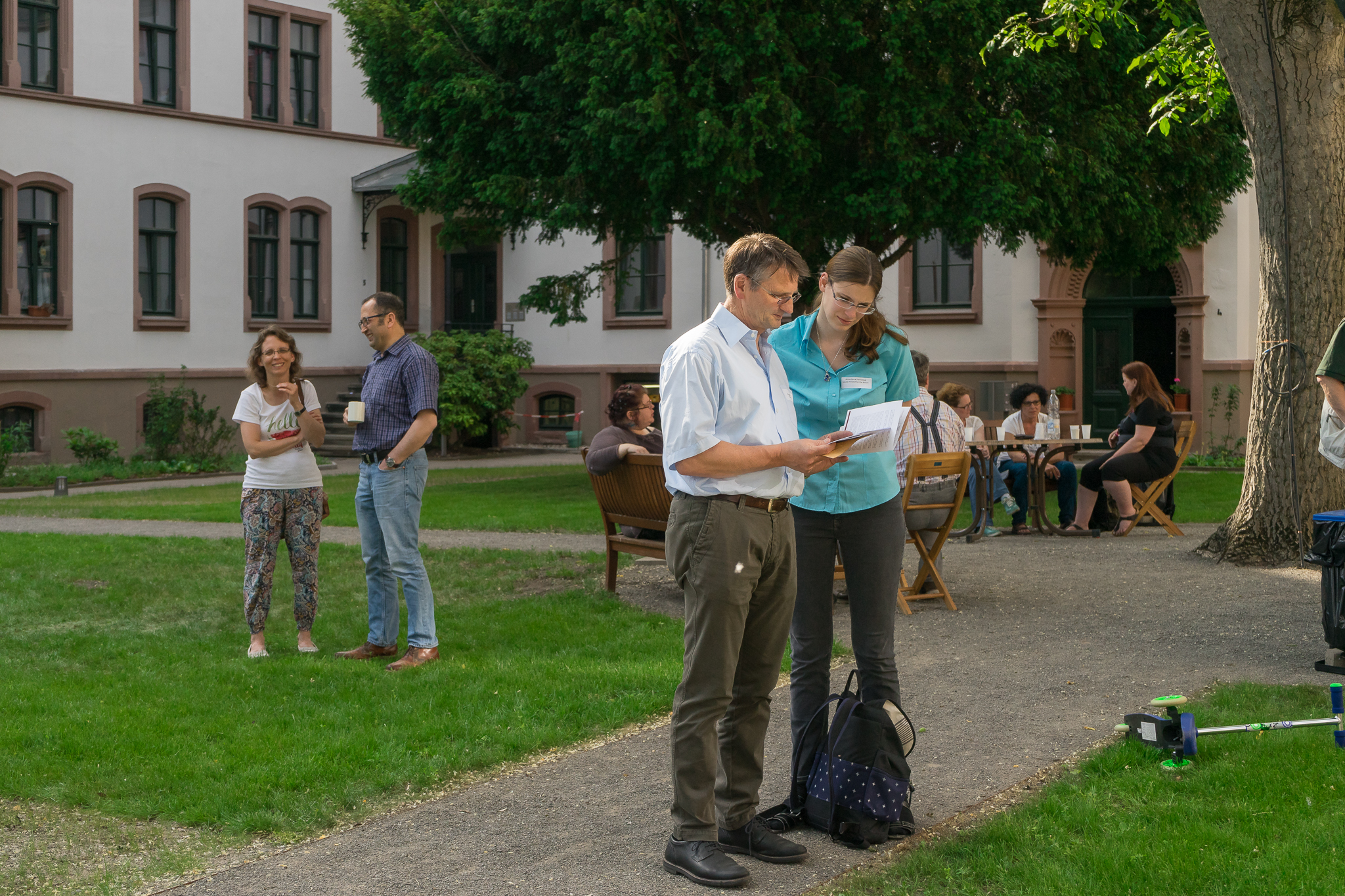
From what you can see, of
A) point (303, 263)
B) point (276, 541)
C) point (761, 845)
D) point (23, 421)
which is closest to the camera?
point (761, 845)

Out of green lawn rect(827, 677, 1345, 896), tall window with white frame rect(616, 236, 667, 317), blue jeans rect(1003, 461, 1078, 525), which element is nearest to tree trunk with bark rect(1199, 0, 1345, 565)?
blue jeans rect(1003, 461, 1078, 525)

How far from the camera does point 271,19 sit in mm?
26734

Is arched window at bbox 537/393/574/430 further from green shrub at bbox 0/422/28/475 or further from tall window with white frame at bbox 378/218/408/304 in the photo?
green shrub at bbox 0/422/28/475

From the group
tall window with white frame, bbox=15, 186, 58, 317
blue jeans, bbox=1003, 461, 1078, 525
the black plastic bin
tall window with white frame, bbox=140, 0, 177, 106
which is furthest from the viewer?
tall window with white frame, bbox=140, 0, 177, 106

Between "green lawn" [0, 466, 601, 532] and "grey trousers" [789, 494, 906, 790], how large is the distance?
28.9 ft

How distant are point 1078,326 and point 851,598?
2105 cm

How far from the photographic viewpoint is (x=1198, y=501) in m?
15.6

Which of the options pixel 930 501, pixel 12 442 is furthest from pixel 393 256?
pixel 930 501

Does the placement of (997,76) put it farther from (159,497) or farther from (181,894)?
(181,894)

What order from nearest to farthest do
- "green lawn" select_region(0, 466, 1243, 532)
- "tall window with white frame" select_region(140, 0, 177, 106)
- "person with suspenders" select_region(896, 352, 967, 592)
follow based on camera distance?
"person with suspenders" select_region(896, 352, 967, 592), "green lawn" select_region(0, 466, 1243, 532), "tall window with white frame" select_region(140, 0, 177, 106)

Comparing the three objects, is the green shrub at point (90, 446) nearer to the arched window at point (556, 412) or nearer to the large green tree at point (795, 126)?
the large green tree at point (795, 126)

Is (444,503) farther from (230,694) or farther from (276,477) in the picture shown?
(230,694)

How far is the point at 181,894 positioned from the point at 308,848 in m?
0.49

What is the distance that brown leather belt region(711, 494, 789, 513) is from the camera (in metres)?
4.21
